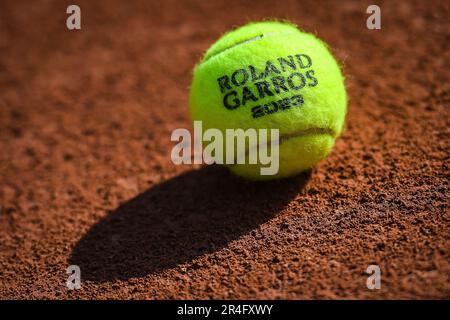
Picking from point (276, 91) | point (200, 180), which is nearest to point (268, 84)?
point (276, 91)

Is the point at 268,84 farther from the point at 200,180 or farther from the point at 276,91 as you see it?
the point at 200,180

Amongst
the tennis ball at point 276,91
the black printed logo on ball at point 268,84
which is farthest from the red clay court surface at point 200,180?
the black printed logo on ball at point 268,84

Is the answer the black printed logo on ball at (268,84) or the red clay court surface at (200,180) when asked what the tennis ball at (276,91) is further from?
the red clay court surface at (200,180)

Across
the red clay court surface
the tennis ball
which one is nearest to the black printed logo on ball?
the tennis ball
